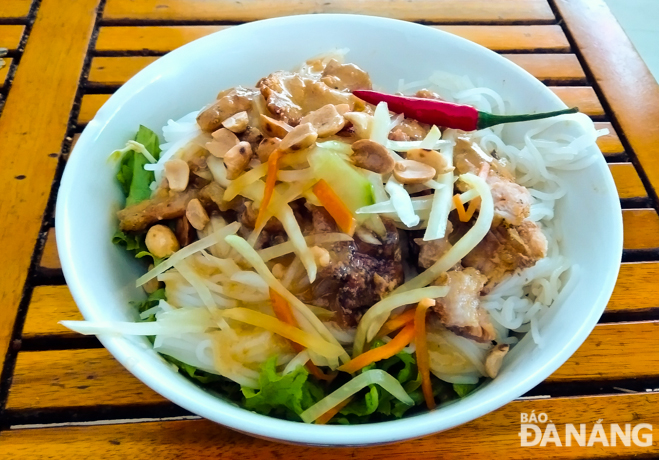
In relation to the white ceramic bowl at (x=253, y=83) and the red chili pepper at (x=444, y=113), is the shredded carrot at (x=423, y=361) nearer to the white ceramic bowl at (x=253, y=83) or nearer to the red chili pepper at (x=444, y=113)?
the white ceramic bowl at (x=253, y=83)

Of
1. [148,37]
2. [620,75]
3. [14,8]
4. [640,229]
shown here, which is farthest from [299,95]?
[14,8]

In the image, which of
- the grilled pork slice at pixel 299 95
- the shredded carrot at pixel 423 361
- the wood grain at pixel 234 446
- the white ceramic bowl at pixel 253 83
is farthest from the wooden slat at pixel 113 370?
the grilled pork slice at pixel 299 95

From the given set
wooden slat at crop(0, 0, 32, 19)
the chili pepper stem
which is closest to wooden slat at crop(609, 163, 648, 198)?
the chili pepper stem

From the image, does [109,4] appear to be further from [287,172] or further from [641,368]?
[641,368]

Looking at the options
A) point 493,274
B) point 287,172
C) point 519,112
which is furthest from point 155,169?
point 519,112

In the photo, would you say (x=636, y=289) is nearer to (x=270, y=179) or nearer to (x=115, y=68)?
(x=270, y=179)

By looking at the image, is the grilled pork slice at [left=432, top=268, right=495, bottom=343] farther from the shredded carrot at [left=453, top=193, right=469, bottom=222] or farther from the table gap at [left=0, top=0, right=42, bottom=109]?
the table gap at [left=0, top=0, right=42, bottom=109]
